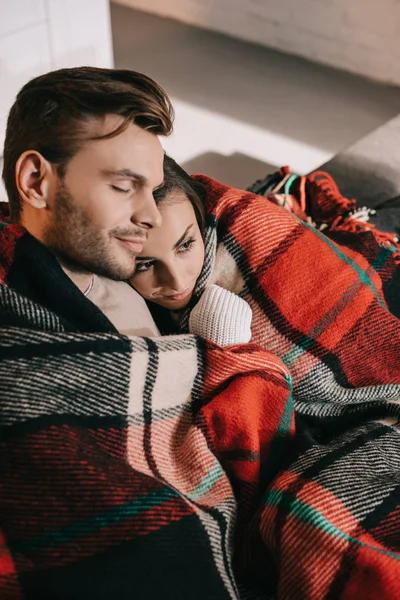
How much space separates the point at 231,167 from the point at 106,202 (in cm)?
172

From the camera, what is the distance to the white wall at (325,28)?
9.66 feet

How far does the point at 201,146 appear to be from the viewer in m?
2.61

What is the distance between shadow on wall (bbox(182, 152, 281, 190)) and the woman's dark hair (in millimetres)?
1257

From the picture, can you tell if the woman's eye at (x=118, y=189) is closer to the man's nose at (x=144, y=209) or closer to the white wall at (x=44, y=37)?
the man's nose at (x=144, y=209)

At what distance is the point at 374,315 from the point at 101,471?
22.2 inches

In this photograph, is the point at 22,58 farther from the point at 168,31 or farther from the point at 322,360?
the point at 322,360

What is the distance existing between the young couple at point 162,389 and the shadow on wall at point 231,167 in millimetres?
1361

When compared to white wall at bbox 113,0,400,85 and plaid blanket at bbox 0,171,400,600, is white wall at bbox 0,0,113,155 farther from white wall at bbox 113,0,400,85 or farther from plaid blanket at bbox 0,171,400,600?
plaid blanket at bbox 0,171,400,600

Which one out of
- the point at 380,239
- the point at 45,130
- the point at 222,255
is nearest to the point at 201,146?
the point at 380,239

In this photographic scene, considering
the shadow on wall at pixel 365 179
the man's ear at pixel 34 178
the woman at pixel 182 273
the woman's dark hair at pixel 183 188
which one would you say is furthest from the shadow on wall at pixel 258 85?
the man's ear at pixel 34 178

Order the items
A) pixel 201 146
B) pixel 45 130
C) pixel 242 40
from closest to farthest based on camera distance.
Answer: pixel 45 130, pixel 201 146, pixel 242 40

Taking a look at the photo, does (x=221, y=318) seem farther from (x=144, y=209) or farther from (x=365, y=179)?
(x=365, y=179)

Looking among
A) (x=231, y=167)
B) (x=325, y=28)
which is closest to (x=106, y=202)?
(x=231, y=167)

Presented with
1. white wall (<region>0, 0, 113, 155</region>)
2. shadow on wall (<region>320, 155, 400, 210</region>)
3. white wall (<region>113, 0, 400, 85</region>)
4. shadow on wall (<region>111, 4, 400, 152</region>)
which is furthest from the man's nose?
white wall (<region>113, 0, 400, 85</region>)
